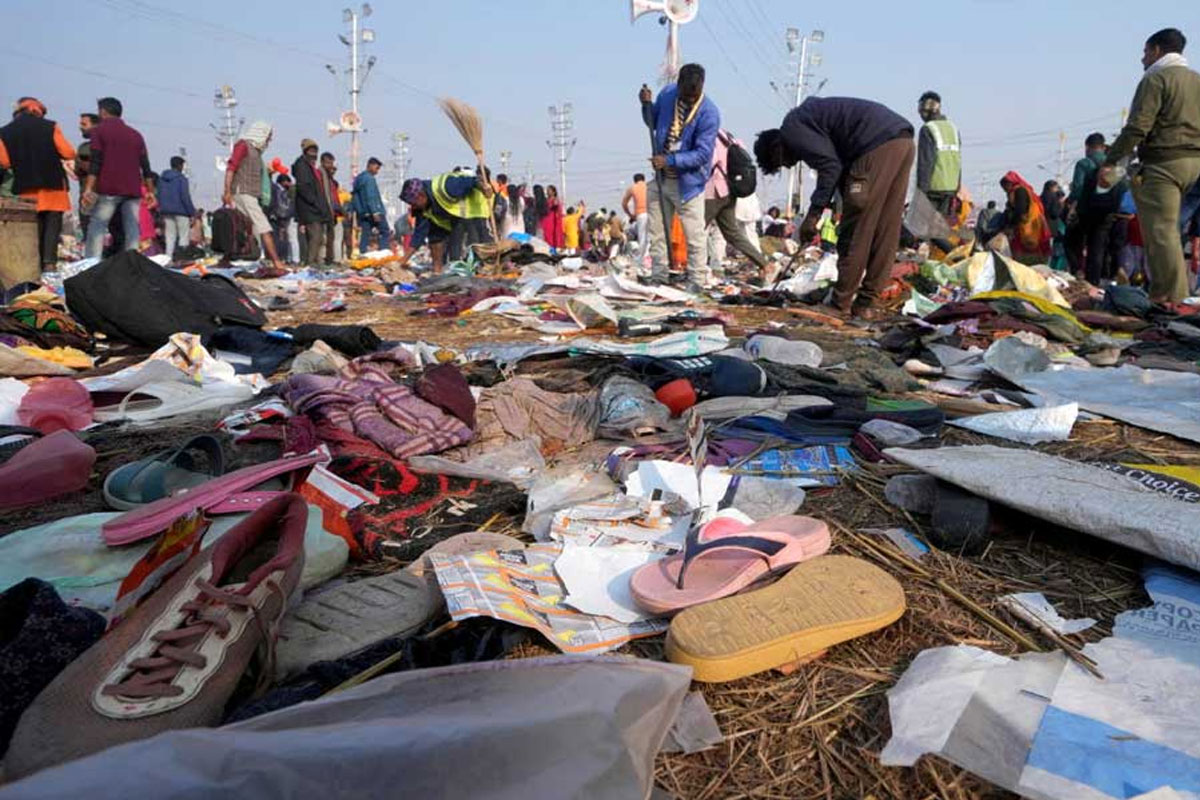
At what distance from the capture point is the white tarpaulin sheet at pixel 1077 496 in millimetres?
1458

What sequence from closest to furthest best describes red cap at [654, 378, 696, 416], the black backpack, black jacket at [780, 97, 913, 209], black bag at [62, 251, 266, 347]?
red cap at [654, 378, 696, 416]
black bag at [62, 251, 266, 347]
black jacket at [780, 97, 913, 209]
the black backpack

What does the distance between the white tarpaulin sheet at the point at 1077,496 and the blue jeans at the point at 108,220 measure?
8.57m

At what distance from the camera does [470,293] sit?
6.89 metres

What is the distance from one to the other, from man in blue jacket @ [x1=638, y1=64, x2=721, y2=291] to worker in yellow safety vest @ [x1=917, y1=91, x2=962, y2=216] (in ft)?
8.17

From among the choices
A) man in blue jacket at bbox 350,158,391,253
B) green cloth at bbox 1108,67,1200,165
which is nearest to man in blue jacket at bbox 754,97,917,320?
green cloth at bbox 1108,67,1200,165

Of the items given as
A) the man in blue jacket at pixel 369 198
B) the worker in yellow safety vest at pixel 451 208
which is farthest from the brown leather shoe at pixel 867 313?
the man in blue jacket at pixel 369 198

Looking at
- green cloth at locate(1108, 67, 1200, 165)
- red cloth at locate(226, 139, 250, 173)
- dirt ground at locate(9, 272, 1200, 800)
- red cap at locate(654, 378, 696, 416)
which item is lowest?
dirt ground at locate(9, 272, 1200, 800)

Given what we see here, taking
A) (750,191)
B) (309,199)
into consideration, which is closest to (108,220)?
(309,199)

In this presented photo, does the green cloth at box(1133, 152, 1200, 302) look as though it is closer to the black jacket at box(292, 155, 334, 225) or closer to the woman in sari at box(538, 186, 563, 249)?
the black jacket at box(292, 155, 334, 225)

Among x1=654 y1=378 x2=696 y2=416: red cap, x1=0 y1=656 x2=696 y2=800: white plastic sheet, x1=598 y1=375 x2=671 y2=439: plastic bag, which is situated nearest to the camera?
x1=0 y1=656 x2=696 y2=800: white plastic sheet

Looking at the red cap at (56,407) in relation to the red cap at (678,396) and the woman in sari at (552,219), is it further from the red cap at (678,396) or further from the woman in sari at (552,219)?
the woman in sari at (552,219)

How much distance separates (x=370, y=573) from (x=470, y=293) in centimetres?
537

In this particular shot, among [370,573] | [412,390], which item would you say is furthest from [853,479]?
[412,390]

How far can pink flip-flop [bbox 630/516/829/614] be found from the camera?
1.43 metres
